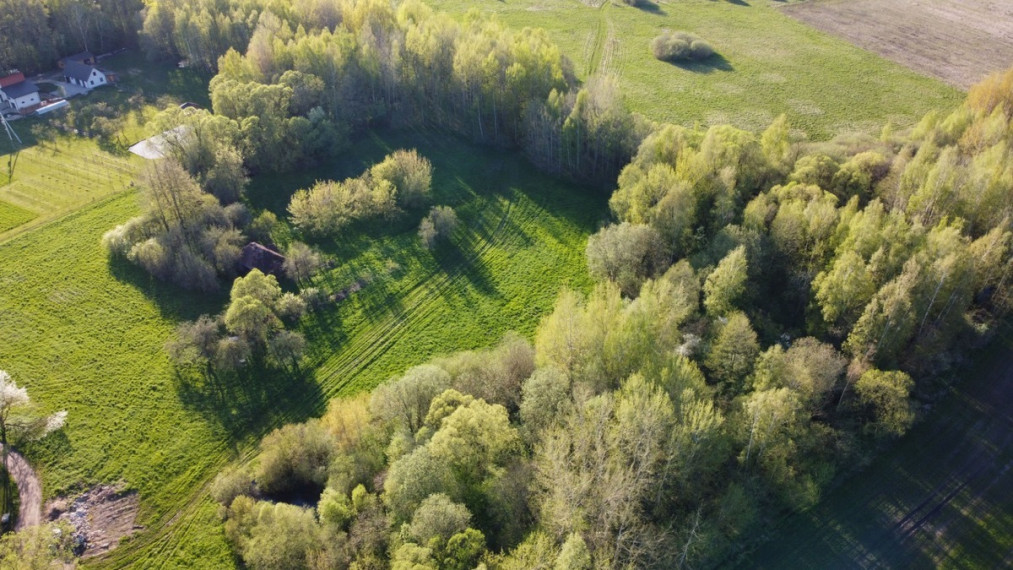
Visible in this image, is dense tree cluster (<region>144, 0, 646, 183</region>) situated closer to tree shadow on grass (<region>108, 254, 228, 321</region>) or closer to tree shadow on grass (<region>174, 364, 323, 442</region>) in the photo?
tree shadow on grass (<region>108, 254, 228, 321</region>)

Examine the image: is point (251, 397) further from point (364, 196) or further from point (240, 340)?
point (364, 196)

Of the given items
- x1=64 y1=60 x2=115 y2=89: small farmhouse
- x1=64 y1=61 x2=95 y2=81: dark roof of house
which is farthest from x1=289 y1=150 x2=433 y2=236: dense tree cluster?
x1=64 y1=61 x2=95 y2=81: dark roof of house

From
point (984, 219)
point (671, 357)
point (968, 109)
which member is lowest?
point (671, 357)

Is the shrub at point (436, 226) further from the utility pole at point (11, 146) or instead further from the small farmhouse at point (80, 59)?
the small farmhouse at point (80, 59)

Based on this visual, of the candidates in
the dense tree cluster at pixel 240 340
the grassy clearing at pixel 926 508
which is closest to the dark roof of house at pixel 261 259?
the dense tree cluster at pixel 240 340

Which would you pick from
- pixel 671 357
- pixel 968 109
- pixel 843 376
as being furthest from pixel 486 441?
pixel 968 109

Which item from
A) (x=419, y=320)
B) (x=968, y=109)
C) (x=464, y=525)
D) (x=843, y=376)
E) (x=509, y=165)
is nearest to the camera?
(x=464, y=525)

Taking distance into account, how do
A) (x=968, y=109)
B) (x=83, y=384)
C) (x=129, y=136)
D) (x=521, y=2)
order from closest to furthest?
(x=83, y=384) → (x=968, y=109) → (x=129, y=136) → (x=521, y=2)

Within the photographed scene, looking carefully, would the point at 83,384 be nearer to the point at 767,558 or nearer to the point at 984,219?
the point at 767,558
